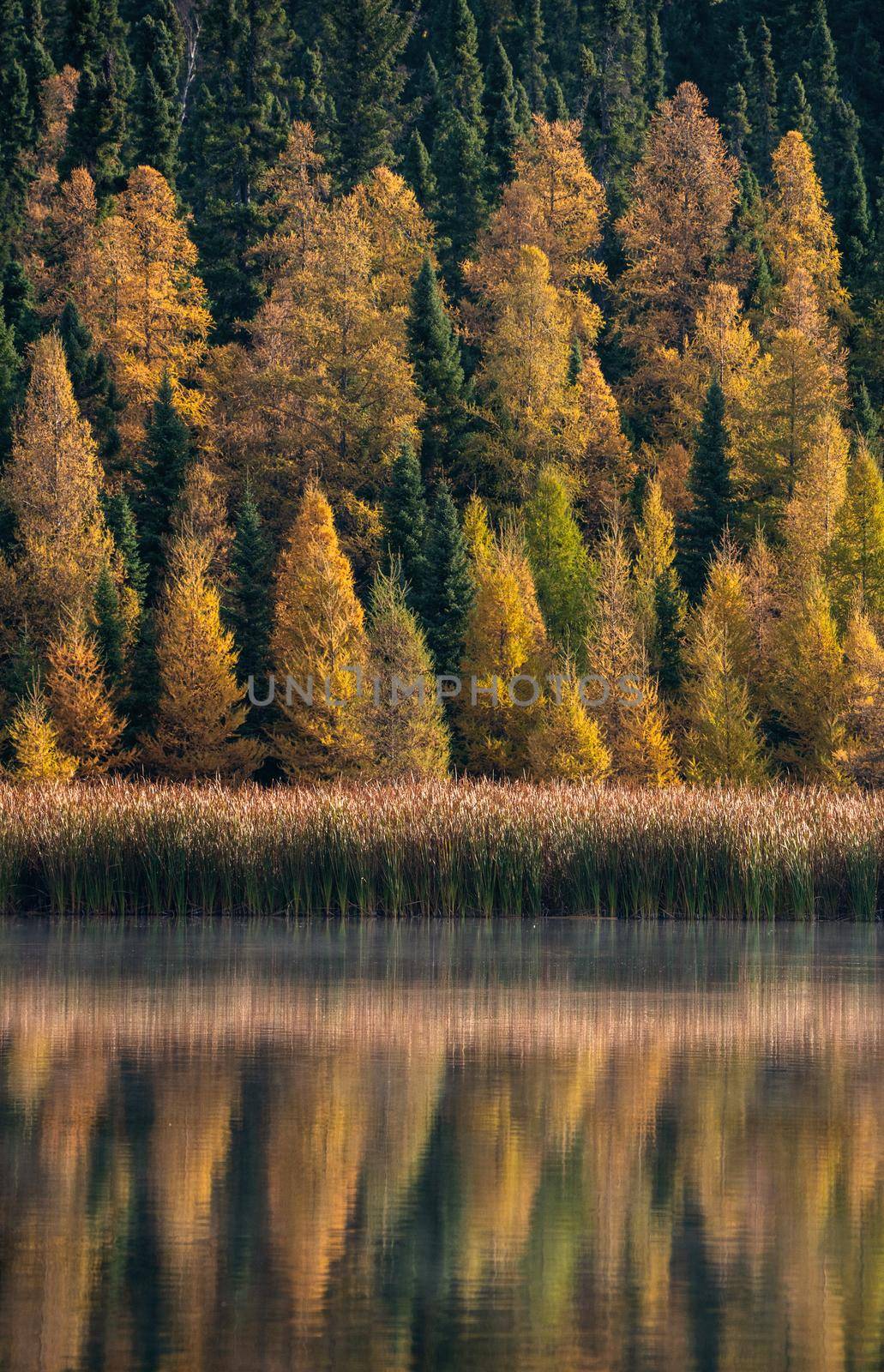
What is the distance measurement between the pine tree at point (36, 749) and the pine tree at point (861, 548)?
943 inches

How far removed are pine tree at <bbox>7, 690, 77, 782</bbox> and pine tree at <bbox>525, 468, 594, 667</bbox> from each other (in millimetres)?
18573

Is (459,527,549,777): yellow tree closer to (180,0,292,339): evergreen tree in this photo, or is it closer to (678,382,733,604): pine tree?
(678,382,733,604): pine tree

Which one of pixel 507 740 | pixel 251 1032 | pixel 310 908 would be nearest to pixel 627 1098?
pixel 251 1032

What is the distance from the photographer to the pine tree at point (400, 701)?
193 feet

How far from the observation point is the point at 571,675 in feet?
197

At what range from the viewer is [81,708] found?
6172 cm

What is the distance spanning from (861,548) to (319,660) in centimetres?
1782

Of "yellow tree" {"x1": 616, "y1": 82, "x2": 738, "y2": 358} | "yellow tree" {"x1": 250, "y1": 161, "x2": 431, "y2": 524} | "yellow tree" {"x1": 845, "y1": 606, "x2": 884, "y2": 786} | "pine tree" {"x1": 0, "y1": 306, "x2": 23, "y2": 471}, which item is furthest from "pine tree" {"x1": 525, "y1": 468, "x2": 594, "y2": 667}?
"pine tree" {"x1": 0, "y1": 306, "x2": 23, "y2": 471}

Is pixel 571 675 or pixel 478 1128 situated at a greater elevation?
pixel 571 675

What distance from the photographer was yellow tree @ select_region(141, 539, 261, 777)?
62.0 m

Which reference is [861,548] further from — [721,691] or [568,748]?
[568,748]

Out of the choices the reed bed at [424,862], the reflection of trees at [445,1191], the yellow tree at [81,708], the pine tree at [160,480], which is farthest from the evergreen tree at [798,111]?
the reflection of trees at [445,1191]

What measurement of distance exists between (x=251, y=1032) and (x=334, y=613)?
149 ft

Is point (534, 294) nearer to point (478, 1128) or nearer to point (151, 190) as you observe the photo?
point (151, 190)
